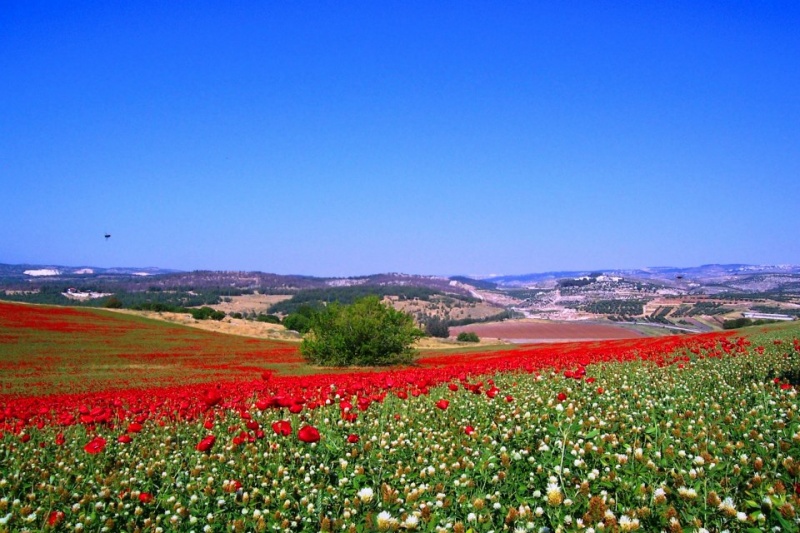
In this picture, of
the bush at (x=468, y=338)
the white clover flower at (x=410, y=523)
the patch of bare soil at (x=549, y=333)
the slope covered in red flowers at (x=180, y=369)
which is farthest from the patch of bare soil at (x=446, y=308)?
the white clover flower at (x=410, y=523)

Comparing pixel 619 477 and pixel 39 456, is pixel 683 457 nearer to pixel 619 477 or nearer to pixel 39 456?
pixel 619 477

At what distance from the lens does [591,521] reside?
3.37 metres

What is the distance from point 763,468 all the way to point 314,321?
38949 mm

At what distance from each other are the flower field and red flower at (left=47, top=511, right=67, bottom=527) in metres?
0.01

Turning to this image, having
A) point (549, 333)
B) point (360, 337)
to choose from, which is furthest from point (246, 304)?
point (360, 337)

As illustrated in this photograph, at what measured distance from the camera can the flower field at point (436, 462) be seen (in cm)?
A: 371

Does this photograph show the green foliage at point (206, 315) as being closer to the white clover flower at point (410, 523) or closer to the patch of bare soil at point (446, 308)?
the patch of bare soil at point (446, 308)

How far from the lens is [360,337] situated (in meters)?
40.0

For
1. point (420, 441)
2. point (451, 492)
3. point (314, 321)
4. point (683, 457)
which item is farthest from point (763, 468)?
point (314, 321)

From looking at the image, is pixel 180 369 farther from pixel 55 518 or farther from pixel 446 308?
pixel 446 308

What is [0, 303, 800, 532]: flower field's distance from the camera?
3715 millimetres

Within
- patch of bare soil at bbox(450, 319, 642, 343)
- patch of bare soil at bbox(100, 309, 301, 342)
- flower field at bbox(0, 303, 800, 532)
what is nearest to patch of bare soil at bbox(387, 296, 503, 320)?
patch of bare soil at bbox(450, 319, 642, 343)

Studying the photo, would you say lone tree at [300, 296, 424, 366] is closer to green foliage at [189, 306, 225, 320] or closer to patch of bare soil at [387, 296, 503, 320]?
green foliage at [189, 306, 225, 320]

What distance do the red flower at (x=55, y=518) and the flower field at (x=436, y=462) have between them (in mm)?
15
